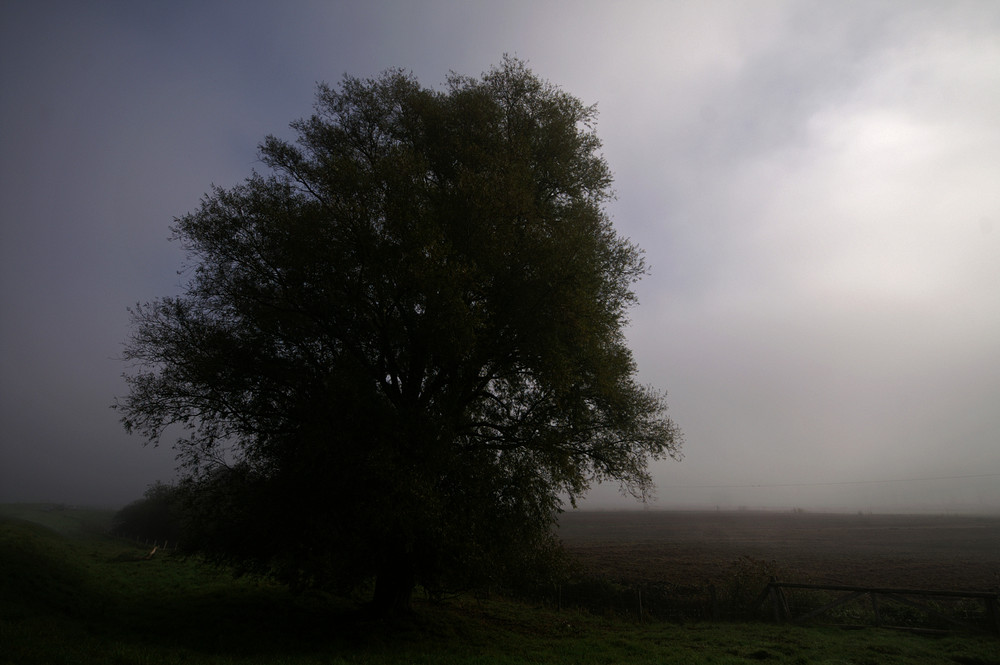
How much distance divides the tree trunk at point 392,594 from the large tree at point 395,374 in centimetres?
7

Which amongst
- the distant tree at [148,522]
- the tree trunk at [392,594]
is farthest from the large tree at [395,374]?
the distant tree at [148,522]

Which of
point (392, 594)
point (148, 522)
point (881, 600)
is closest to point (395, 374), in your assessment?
point (392, 594)

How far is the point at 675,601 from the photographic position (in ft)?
67.1

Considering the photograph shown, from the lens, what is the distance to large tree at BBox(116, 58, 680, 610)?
39.5ft

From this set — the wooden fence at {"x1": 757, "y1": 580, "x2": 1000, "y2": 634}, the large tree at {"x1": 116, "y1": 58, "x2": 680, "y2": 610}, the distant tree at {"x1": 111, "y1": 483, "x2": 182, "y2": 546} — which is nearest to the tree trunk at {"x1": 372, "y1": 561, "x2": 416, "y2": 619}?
the large tree at {"x1": 116, "y1": 58, "x2": 680, "y2": 610}

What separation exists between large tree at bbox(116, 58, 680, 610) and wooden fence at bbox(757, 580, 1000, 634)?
28.9ft

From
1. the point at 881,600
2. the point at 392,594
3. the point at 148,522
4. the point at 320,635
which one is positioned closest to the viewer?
the point at 320,635

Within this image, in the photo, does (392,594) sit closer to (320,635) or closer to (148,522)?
(320,635)

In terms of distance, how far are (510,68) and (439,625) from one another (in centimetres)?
2004

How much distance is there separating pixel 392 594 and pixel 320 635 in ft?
7.79

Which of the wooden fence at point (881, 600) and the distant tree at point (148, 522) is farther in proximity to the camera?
the distant tree at point (148, 522)

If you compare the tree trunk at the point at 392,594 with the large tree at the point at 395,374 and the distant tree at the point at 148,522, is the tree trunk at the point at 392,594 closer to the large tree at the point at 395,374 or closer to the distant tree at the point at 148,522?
the large tree at the point at 395,374

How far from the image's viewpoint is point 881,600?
1898 centimetres

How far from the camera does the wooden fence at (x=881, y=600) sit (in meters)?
14.5
